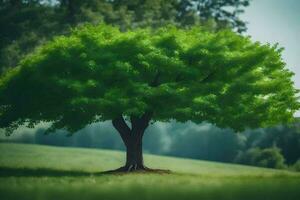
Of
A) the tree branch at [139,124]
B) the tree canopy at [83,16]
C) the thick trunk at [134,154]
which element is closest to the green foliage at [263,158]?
the tree canopy at [83,16]

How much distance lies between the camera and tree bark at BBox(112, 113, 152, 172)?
31859 mm

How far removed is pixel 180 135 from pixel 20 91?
4296cm

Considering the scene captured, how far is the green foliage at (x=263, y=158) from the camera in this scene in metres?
55.9

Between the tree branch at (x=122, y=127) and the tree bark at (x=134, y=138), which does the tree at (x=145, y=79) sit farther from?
the tree branch at (x=122, y=127)

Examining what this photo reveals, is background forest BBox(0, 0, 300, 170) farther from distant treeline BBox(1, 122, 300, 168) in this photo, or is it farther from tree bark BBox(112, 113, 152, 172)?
tree bark BBox(112, 113, 152, 172)

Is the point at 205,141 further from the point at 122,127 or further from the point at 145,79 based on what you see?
the point at 145,79

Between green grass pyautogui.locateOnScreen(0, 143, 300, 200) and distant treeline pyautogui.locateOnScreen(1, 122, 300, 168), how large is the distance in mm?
9955

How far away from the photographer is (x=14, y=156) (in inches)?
1727

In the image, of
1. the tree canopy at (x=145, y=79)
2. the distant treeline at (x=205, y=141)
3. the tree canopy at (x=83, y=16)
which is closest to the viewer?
the tree canopy at (x=145, y=79)

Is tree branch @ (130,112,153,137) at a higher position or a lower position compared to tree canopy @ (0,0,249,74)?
lower

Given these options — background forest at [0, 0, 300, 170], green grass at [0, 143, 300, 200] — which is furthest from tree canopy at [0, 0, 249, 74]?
green grass at [0, 143, 300, 200]

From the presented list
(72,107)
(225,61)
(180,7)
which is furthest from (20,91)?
(180,7)

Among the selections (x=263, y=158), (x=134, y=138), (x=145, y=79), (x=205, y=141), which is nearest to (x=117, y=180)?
(x=145, y=79)

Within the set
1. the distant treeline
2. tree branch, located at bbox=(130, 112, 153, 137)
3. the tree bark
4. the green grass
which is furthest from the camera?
the distant treeline
